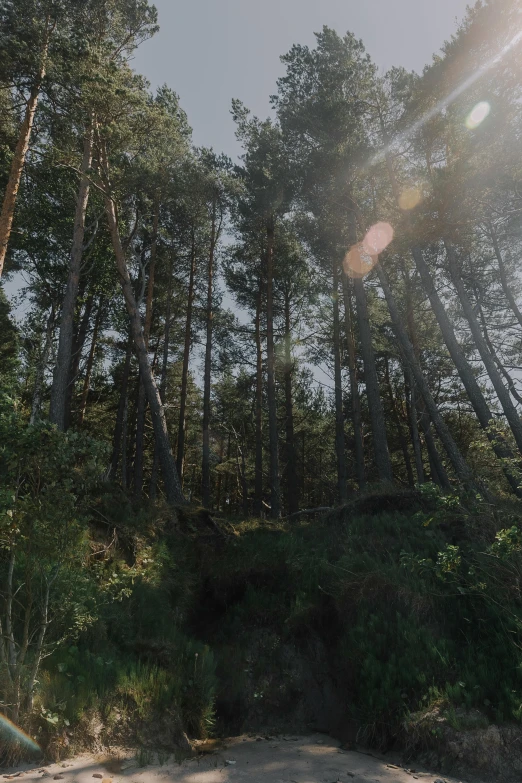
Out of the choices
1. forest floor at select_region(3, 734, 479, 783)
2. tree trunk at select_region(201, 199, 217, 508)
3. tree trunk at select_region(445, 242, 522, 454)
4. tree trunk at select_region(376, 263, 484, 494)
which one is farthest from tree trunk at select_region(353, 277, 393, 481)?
forest floor at select_region(3, 734, 479, 783)

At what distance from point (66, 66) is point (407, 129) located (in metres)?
9.85

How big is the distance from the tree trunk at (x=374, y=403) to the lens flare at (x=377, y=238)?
1150 mm

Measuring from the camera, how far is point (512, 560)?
695 centimetres

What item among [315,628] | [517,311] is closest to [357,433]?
[517,311]

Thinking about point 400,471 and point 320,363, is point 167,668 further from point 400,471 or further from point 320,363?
point 400,471

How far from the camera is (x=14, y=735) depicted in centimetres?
479

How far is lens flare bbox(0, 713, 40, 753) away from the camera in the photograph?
4.75 metres

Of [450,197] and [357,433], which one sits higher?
[450,197]

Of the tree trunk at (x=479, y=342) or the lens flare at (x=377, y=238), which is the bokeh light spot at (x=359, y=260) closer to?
the lens flare at (x=377, y=238)

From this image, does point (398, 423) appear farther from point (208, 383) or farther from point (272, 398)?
point (208, 383)

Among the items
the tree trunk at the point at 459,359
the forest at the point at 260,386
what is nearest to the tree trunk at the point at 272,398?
the forest at the point at 260,386

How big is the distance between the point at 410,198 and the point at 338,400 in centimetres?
787

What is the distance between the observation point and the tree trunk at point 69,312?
38.3 ft

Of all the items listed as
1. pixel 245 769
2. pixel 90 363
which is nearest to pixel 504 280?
pixel 90 363
